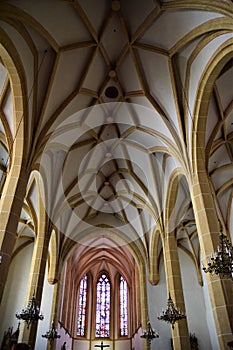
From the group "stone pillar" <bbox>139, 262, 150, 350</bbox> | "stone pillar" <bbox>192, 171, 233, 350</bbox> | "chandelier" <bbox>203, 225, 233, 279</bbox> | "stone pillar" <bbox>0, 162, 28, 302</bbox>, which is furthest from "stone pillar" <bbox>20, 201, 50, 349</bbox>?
"chandelier" <bbox>203, 225, 233, 279</bbox>

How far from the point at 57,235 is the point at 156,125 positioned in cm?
982

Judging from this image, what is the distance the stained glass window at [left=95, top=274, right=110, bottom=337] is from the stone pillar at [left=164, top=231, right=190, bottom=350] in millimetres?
16491

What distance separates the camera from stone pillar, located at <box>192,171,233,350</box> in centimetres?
771

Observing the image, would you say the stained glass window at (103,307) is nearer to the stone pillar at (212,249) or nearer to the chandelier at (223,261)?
the stone pillar at (212,249)

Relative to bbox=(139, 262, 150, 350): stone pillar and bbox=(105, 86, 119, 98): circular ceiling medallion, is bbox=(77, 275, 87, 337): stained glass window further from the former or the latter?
bbox=(105, 86, 119, 98): circular ceiling medallion

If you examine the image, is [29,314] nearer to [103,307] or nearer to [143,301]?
[143,301]

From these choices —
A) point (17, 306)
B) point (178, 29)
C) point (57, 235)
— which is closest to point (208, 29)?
point (178, 29)

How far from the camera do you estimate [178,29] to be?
9.91 metres

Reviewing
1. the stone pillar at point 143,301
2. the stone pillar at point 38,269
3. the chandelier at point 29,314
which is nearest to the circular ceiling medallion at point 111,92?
the stone pillar at point 38,269

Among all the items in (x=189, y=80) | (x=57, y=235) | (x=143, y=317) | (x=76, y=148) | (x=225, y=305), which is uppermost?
(x=76, y=148)

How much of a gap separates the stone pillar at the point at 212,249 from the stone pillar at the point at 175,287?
15.1 feet

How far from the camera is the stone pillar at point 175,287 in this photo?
11.9m

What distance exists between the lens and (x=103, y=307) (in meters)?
28.0

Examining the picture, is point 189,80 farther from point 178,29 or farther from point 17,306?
point 17,306
